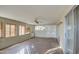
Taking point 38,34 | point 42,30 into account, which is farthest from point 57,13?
point 38,34

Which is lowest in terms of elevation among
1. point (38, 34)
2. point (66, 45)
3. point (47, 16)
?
point (66, 45)
